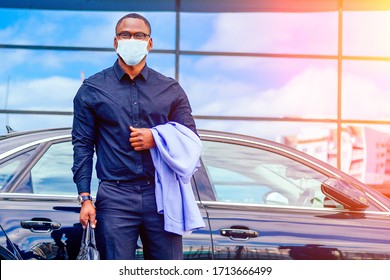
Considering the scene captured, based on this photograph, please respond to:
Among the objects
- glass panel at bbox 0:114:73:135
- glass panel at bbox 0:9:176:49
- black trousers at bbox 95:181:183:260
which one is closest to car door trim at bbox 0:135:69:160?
black trousers at bbox 95:181:183:260

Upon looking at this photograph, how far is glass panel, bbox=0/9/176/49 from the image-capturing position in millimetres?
10273

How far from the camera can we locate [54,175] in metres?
3.52

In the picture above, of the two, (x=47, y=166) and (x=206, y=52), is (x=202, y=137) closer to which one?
(x=47, y=166)

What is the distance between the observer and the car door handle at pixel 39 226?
3.24 m

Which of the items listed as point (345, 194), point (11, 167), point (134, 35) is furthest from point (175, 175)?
point (345, 194)

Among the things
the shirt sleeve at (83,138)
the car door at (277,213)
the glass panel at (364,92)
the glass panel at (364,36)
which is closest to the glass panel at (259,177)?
the car door at (277,213)

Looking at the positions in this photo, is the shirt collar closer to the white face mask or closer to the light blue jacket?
the white face mask

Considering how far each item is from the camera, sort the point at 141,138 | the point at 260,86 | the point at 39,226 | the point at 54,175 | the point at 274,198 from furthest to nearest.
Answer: the point at 260,86
the point at 274,198
the point at 54,175
the point at 39,226
the point at 141,138

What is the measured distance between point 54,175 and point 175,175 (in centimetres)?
95

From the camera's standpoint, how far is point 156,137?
2.79 meters

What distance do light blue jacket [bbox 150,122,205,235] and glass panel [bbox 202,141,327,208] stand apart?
82 cm

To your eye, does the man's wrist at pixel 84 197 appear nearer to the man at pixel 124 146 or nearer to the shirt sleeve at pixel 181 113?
the man at pixel 124 146

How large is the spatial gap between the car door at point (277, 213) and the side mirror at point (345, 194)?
0.05 m

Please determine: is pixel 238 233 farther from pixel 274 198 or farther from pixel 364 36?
pixel 364 36
